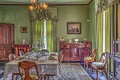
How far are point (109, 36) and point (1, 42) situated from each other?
6.18m

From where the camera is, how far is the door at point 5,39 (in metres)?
9.46

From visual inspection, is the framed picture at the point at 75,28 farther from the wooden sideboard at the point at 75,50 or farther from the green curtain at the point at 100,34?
the green curtain at the point at 100,34

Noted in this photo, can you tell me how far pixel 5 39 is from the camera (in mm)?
9508

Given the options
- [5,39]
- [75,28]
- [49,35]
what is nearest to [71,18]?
[75,28]

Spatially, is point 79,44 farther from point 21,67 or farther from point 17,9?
point 21,67

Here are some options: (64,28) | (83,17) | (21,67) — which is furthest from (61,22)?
(21,67)

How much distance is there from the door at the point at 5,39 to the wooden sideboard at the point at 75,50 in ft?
9.50

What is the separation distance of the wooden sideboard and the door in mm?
2895

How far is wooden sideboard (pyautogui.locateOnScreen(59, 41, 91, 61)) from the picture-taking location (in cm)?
884

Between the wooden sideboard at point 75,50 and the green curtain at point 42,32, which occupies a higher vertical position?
the green curtain at point 42,32

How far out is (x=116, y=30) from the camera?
482cm

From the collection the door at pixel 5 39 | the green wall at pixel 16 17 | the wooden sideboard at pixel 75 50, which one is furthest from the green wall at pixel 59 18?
the wooden sideboard at pixel 75 50

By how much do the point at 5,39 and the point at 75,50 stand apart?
387 cm

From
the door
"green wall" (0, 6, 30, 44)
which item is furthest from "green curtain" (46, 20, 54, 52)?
the door
